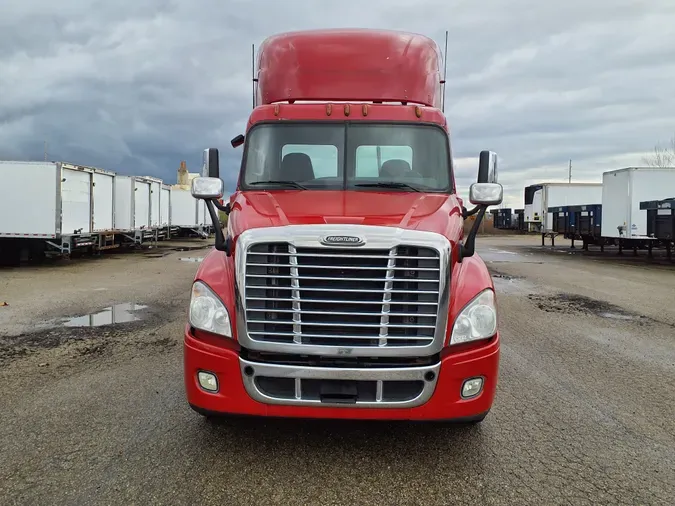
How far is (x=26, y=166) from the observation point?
15.2 metres

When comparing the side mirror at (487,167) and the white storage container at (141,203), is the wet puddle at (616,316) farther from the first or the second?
the white storage container at (141,203)

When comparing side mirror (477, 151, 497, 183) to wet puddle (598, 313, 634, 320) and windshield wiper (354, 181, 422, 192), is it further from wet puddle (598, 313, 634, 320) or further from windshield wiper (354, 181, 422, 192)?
wet puddle (598, 313, 634, 320)

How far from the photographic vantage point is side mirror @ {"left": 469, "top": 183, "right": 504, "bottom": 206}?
12.9ft

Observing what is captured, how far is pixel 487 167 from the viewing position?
4625 mm

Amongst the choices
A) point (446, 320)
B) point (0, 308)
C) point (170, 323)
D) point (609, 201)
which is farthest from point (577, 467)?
point (609, 201)

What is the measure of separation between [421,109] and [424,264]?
2.09m

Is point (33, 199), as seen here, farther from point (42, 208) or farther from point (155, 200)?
point (155, 200)

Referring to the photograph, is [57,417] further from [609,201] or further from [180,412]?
[609,201]

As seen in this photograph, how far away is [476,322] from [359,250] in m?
0.88

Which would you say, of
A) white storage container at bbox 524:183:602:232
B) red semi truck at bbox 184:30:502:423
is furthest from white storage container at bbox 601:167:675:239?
red semi truck at bbox 184:30:502:423

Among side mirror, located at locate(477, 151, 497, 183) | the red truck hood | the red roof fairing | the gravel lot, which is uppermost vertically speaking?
the red roof fairing

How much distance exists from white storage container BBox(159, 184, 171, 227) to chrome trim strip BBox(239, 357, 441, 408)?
23432 millimetres

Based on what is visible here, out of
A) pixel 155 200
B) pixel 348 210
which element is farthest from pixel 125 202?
pixel 348 210

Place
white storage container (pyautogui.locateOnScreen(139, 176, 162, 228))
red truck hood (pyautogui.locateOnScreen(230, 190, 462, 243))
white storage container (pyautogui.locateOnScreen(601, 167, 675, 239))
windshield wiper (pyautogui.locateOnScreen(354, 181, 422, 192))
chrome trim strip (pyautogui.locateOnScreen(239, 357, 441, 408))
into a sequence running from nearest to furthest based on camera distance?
chrome trim strip (pyautogui.locateOnScreen(239, 357, 441, 408)) < red truck hood (pyautogui.locateOnScreen(230, 190, 462, 243)) < windshield wiper (pyautogui.locateOnScreen(354, 181, 422, 192)) < white storage container (pyautogui.locateOnScreen(601, 167, 675, 239)) < white storage container (pyautogui.locateOnScreen(139, 176, 162, 228))
